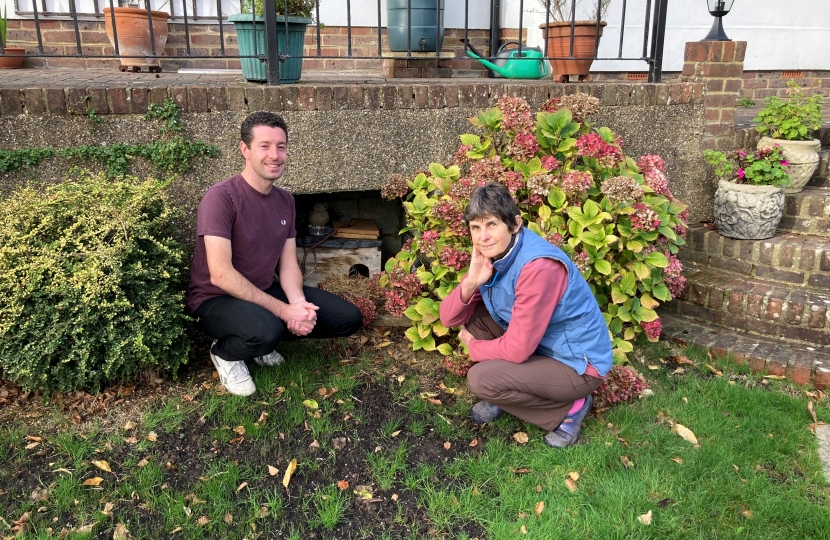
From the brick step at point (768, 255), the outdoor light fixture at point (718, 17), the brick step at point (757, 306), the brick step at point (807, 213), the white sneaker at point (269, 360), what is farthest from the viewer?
the outdoor light fixture at point (718, 17)

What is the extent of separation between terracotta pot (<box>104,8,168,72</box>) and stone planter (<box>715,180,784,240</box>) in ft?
16.5

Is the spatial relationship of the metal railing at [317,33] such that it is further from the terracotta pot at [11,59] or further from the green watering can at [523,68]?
the terracotta pot at [11,59]

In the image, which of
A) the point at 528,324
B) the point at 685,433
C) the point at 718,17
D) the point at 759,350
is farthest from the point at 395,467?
the point at 718,17

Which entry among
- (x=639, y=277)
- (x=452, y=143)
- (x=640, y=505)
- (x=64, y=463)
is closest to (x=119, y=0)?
(x=452, y=143)

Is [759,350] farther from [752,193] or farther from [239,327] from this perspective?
[239,327]

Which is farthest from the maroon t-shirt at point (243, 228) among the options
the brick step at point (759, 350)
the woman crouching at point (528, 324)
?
the brick step at point (759, 350)

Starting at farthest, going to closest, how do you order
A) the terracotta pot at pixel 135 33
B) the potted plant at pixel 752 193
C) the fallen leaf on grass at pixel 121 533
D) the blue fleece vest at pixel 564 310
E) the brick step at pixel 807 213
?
the terracotta pot at pixel 135 33, the brick step at pixel 807 213, the potted plant at pixel 752 193, the blue fleece vest at pixel 564 310, the fallen leaf on grass at pixel 121 533

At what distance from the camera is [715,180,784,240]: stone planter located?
4.30 meters

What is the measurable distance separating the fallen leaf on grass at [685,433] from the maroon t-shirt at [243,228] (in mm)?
2224

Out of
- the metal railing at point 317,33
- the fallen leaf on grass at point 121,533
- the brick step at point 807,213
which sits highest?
the metal railing at point 317,33

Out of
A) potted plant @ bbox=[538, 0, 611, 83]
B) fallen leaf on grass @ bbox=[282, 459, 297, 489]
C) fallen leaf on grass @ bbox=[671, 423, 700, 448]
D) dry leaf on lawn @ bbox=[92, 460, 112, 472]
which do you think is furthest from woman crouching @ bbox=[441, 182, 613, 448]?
potted plant @ bbox=[538, 0, 611, 83]

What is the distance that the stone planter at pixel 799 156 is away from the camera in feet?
14.9

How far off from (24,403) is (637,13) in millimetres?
6520

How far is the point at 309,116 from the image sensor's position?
153 inches
